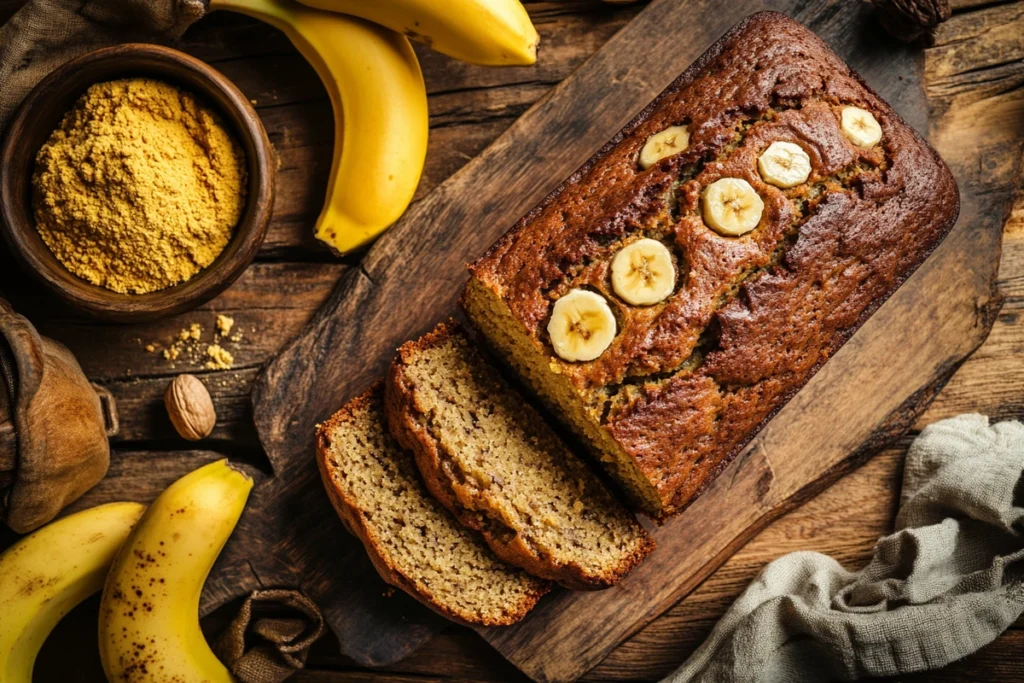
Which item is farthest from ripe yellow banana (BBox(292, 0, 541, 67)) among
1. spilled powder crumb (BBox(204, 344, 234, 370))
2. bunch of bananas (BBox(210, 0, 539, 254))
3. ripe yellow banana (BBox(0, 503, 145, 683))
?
ripe yellow banana (BBox(0, 503, 145, 683))

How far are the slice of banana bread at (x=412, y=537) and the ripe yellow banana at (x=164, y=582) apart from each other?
0.38m

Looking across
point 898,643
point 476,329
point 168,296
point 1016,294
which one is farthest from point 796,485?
point 168,296

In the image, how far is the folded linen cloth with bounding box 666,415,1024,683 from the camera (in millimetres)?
2312

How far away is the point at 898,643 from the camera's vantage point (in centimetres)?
232

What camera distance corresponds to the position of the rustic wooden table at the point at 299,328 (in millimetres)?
2615

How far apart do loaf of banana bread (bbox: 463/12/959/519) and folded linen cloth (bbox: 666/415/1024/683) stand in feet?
1.77

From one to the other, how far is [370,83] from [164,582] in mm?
1687

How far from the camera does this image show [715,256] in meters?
2.06

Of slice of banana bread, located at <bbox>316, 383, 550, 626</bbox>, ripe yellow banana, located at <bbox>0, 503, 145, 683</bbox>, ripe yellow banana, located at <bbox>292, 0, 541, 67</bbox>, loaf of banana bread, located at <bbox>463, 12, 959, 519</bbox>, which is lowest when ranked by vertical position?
ripe yellow banana, located at <bbox>0, 503, 145, 683</bbox>

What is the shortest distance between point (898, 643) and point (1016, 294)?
1.24 m

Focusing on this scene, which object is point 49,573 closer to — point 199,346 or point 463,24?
point 199,346

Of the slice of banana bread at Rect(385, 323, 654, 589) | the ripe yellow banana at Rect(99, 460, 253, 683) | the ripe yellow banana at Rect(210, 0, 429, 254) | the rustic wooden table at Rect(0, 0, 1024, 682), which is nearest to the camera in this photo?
the slice of banana bread at Rect(385, 323, 654, 589)

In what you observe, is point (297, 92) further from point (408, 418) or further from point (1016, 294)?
point (1016, 294)

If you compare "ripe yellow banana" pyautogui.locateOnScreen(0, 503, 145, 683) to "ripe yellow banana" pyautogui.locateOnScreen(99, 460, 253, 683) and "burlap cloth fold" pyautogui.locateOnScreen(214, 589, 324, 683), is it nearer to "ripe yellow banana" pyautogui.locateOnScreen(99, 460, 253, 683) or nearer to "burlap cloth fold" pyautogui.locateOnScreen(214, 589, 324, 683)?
"ripe yellow banana" pyautogui.locateOnScreen(99, 460, 253, 683)
